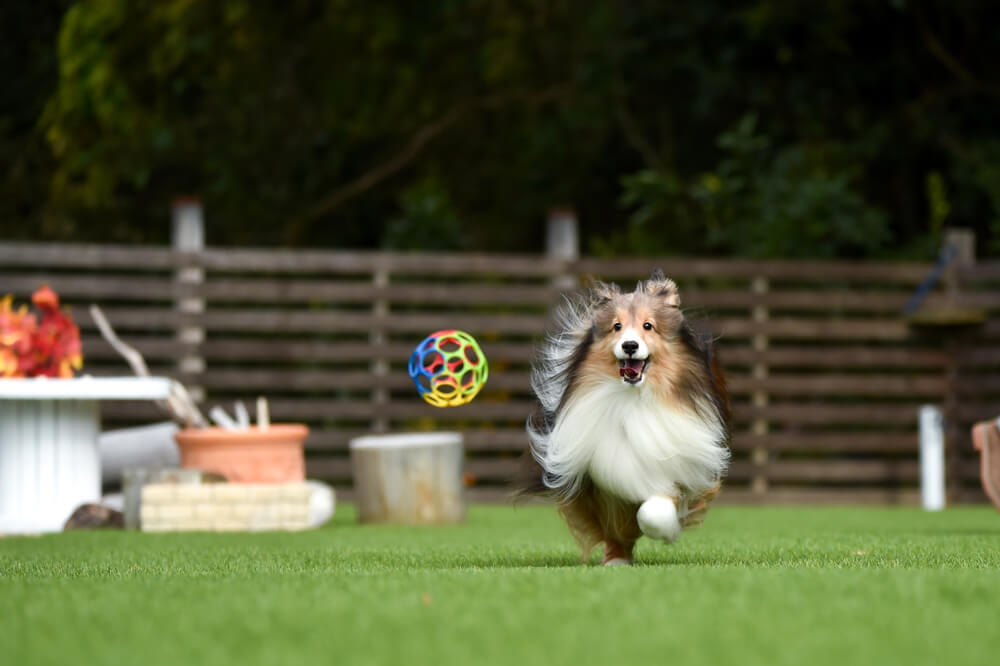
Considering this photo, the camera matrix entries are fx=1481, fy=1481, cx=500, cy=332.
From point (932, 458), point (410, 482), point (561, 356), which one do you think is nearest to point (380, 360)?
point (410, 482)

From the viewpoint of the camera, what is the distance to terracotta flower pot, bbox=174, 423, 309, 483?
7.28 meters

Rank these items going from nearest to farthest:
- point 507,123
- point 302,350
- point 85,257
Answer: point 85,257 → point 302,350 → point 507,123

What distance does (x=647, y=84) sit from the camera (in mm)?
13086

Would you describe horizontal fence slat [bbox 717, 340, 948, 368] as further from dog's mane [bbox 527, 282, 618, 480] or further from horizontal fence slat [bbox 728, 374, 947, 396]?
dog's mane [bbox 527, 282, 618, 480]

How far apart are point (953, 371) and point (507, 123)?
16.8 ft

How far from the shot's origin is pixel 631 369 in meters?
Answer: 4.36

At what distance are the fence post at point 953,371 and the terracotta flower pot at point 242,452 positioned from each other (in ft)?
15.3

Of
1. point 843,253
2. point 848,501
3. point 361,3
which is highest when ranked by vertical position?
point 361,3

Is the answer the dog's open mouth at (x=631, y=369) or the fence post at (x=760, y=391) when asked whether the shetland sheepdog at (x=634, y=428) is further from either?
the fence post at (x=760, y=391)

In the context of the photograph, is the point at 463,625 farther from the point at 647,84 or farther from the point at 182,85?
the point at 647,84

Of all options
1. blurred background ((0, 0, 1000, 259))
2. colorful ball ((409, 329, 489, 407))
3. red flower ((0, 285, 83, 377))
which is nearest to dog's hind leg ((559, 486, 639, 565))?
colorful ball ((409, 329, 489, 407))

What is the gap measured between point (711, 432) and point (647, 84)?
8.98 m

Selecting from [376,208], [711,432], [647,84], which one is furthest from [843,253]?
[711,432]

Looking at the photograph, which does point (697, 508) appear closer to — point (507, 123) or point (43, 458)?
point (43, 458)
